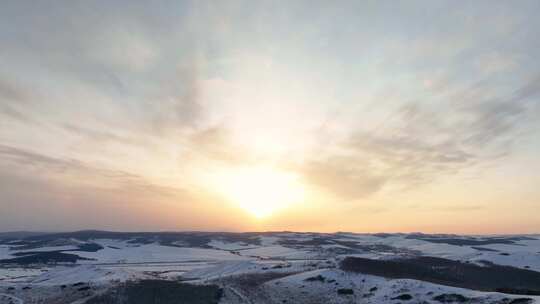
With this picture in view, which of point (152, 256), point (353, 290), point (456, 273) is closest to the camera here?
point (353, 290)

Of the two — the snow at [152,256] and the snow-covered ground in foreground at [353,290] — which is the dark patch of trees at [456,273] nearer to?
the snow-covered ground in foreground at [353,290]

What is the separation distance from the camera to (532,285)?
53719 millimetres

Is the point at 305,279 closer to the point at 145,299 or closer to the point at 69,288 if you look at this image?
the point at 145,299

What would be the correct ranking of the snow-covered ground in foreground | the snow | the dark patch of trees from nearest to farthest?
the snow-covered ground in foreground
the dark patch of trees
the snow

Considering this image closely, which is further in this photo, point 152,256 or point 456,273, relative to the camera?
point 152,256

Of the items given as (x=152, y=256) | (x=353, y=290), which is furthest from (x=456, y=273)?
(x=152, y=256)

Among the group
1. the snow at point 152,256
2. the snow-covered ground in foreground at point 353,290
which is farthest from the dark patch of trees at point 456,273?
the snow at point 152,256

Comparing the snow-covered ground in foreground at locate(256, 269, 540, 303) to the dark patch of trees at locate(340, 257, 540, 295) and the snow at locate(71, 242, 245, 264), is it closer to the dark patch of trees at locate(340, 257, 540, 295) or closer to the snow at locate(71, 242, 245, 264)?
the dark patch of trees at locate(340, 257, 540, 295)

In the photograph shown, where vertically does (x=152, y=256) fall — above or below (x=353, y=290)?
above

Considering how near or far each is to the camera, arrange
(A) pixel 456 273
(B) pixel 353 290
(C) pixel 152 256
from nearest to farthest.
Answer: (B) pixel 353 290, (A) pixel 456 273, (C) pixel 152 256

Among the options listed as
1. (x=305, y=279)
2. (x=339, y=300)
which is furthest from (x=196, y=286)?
(x=339, y=300)

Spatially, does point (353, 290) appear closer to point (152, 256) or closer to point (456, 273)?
point (456, 273)

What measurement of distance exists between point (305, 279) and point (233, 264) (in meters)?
23.8

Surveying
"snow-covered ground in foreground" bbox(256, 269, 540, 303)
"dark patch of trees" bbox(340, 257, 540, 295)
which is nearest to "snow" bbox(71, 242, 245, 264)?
"dark patch of trees" bbox(340, 257, 540, 295)
